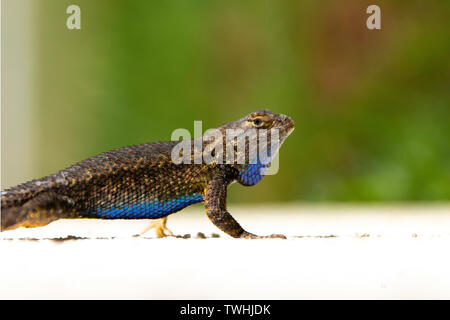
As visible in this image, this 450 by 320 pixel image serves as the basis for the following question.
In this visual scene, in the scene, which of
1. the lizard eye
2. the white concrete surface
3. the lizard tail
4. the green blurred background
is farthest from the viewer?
the green blurred background

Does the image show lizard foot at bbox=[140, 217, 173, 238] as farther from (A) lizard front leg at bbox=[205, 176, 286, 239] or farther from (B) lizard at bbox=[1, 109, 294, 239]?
(A) lizard front leg at bbox=[205, 176, 286, 239]

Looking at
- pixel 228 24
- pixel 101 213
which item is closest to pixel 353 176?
pixel 228 24

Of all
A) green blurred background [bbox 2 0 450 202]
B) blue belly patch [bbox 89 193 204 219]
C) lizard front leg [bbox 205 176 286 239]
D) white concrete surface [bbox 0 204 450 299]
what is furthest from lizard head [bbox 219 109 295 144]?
green blurred background [bbox 2 0 450 202]

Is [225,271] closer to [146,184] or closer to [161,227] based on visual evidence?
[146,184]

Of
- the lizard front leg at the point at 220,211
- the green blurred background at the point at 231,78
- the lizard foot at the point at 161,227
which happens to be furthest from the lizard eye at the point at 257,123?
the green blurred background at the point at 231,78

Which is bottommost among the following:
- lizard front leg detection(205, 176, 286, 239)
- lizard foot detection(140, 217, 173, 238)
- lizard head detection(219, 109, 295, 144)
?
lizard foot detection(140, 217, 173, 238)

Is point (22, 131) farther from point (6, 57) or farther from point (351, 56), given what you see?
point (351, 56)

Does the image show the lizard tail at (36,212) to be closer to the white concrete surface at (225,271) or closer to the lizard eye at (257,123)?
the white concrete surface at (225,271)
